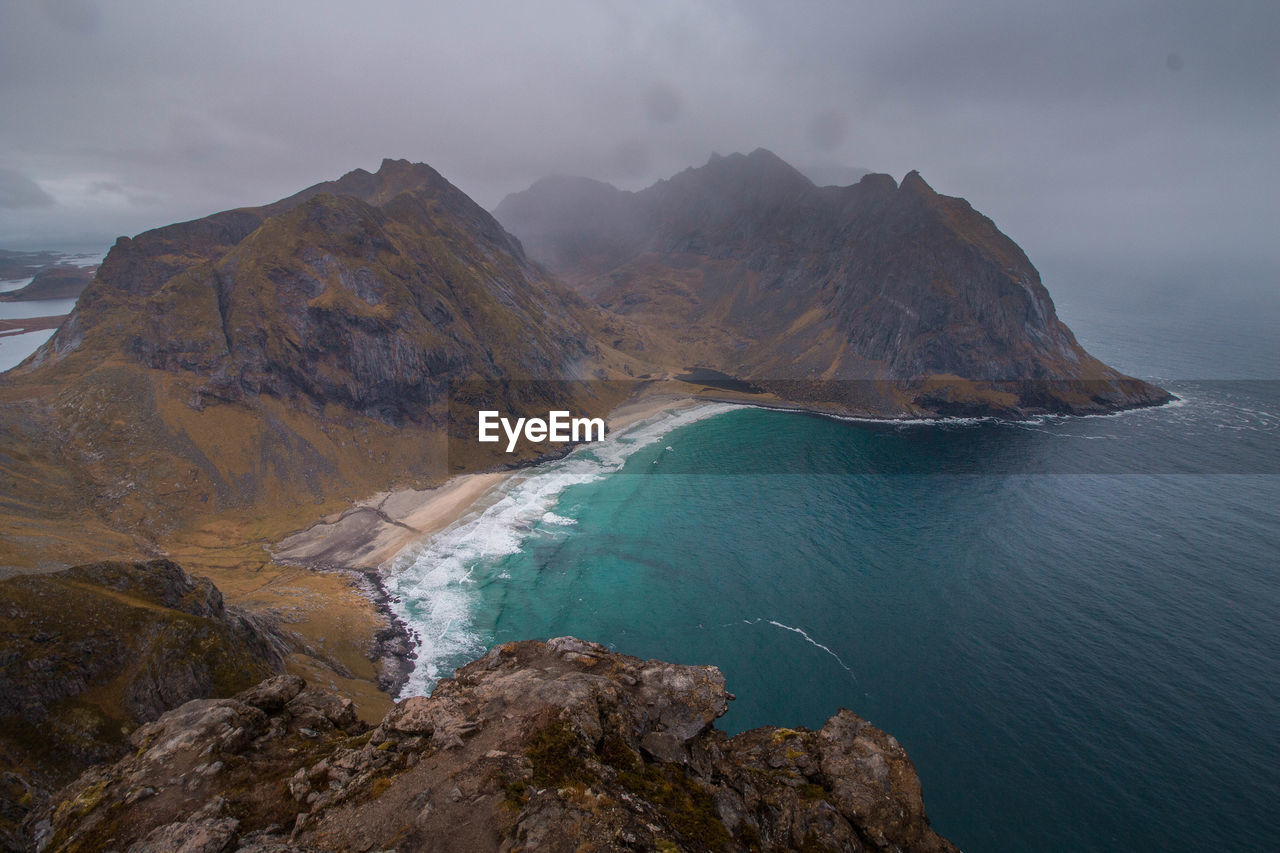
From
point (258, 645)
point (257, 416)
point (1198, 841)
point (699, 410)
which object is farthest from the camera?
point (699, 410)

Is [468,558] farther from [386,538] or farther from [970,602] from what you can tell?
[970,602]

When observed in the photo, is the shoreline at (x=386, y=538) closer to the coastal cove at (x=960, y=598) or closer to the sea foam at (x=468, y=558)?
the sea foam at (x=468, y=558)

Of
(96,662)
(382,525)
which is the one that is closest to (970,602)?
(96,662)

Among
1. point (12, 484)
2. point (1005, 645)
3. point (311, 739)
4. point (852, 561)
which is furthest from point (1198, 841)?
point (12, 484)

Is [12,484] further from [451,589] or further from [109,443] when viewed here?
[451,589]

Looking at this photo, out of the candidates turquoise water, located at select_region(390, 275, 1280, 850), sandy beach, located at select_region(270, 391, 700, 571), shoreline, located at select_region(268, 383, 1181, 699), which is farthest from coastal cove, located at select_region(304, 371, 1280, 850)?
sandy beach, located at select_region(270, 391, 700, 571)

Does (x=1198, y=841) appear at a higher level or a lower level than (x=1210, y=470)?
lower
